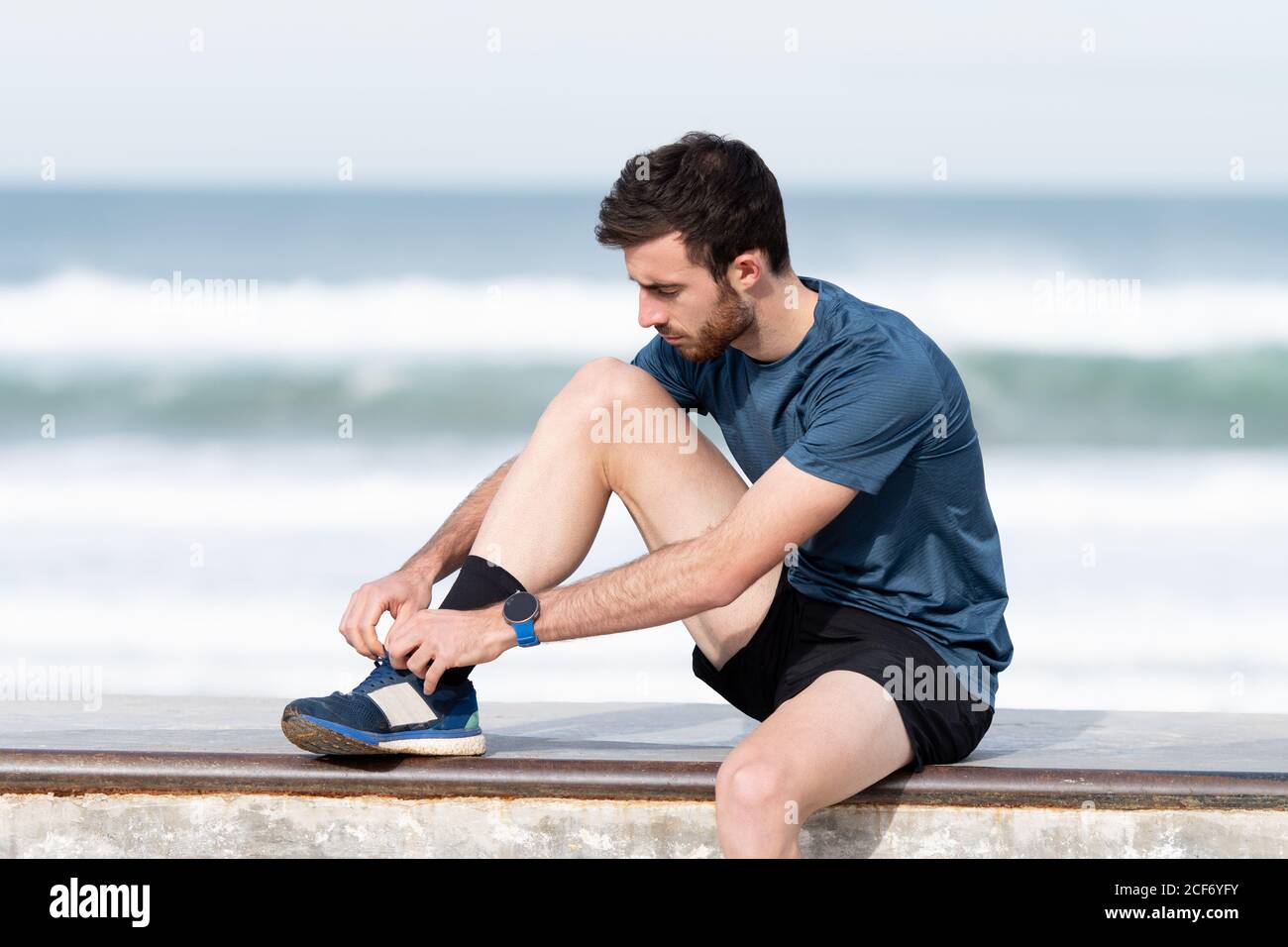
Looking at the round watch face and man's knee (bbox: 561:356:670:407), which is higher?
man's knee (bbox: 561:356:670:407)

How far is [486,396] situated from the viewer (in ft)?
38.7

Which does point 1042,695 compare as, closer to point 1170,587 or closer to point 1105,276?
point 1170,587

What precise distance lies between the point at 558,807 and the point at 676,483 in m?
0.55

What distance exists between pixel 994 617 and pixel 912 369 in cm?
47

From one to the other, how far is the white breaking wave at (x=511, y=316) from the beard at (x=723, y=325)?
32.0ft

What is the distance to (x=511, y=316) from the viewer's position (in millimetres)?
13891

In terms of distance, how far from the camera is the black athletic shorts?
214 cm

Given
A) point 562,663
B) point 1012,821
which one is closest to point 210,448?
point 562,663
